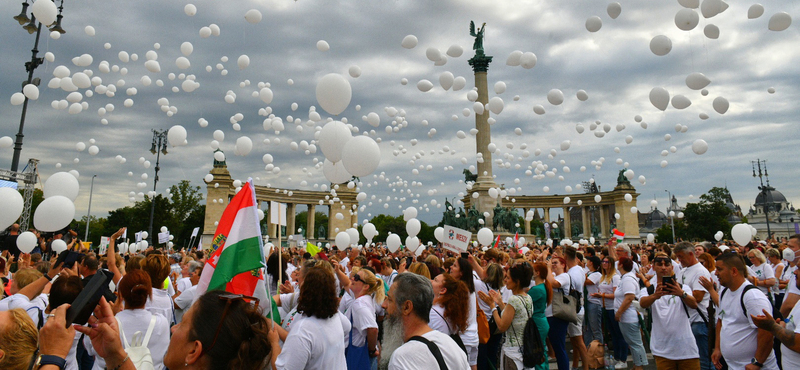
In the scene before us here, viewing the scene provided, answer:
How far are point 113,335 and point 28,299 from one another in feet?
10.1

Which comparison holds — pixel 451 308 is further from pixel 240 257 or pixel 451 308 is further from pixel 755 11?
pixel 755 11

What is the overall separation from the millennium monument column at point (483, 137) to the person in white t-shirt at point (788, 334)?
32.6 metres

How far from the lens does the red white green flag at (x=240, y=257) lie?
14.0 feet

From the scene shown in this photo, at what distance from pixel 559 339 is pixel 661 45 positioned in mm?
5977

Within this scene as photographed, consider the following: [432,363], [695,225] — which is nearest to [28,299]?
[432,363]

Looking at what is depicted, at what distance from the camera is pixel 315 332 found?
12.5 ft

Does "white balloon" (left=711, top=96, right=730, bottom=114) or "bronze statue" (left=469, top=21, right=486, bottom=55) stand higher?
"bronze statue" (left=469, top=21, right=486, bottom=55)

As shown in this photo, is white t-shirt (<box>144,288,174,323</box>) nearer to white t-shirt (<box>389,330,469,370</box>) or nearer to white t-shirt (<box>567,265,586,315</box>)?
white t-shirt (<box>389,330,469,370</box>)

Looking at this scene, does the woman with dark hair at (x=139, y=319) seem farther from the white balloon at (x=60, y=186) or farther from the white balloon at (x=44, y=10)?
the white balloon at (x=44, y=10)

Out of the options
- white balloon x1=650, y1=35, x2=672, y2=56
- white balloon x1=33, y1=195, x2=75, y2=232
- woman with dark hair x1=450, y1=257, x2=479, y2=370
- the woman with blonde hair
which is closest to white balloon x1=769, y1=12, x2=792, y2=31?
white balloon x1=650, y1=35, x2=672, y2=56

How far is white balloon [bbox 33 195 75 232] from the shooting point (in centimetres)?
754

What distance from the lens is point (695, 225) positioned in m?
67.1

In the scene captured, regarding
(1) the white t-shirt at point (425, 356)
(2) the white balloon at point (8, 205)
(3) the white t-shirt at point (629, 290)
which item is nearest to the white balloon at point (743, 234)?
(3) the white t-shirt at point (629, 290)

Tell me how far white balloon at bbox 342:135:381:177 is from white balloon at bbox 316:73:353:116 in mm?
1580
